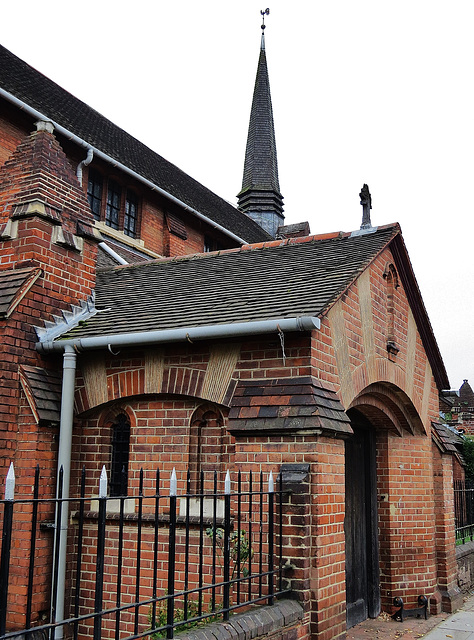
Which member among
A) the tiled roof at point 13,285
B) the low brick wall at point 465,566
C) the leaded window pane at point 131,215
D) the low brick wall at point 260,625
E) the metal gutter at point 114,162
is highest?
the metal gutter at point 114,162

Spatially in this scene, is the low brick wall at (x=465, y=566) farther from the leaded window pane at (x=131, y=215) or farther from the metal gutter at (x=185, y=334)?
the leaded window pane at (x=131, y=215)

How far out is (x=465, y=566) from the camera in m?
10.7

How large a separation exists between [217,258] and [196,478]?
3457 millimetres

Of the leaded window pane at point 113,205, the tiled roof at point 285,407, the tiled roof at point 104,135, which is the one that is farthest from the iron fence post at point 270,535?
the leaded window pane at point 113,205

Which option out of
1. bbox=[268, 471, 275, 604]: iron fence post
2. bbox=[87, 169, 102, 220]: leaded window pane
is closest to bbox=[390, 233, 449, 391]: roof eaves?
bbox=[268, 471, 275, 604]: iron fence post

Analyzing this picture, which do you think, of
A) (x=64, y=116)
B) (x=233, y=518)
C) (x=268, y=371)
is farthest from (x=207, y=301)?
(x=64, y=116)

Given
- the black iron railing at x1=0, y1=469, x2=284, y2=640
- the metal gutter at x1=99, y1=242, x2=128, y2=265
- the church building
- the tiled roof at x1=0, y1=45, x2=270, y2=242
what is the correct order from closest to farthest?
the black iron railing at x1=0, y1=469, x2=284, y2=640, the church building, the metal gutter at x1=99, y1=242, x2=128, y2=265, the tiled roof at x1=0, y1=45, x2=270, y2=242

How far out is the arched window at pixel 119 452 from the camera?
7.27 m

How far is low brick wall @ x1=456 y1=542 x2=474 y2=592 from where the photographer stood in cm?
1035

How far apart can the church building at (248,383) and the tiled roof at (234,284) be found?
35 mm

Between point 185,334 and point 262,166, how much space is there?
28.9m

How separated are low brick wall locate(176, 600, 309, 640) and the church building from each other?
0.55ft

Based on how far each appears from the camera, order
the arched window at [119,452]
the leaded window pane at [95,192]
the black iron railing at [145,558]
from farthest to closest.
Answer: the leaded window pane at [95,192] → the arched window at [119,452] → the black iron railing at [145,558]

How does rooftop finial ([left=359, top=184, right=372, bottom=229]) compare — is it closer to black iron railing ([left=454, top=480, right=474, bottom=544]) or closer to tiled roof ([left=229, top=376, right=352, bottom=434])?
tiled roof ([left=229, top=376, right=352, bottom=434])
